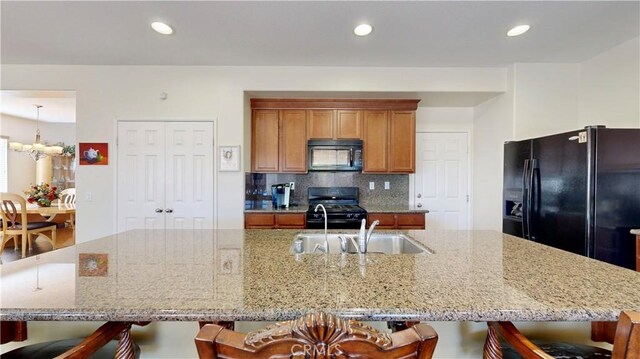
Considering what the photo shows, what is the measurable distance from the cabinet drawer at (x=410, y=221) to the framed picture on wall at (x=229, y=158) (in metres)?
2.07

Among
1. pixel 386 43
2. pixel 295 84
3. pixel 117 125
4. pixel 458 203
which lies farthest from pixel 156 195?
pixel 458 203

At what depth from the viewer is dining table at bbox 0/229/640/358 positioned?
834mm

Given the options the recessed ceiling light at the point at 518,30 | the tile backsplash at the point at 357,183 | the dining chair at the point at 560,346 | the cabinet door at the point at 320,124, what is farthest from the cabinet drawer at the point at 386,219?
the dining chair at the point at 560,346

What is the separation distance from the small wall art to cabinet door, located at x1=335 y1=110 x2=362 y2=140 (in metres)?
2.84

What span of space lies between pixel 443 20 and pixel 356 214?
2.12 metres

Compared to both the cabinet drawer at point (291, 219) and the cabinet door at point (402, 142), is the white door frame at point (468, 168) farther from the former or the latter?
the cabinet drawer at point (291, 219)

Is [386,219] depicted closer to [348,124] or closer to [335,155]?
[335,155]

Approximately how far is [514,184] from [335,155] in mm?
2023

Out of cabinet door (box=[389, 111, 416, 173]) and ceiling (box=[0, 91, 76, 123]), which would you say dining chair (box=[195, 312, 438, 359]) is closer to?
cabinet door (box=[389, 111, 416, 173])

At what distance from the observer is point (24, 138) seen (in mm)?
6926

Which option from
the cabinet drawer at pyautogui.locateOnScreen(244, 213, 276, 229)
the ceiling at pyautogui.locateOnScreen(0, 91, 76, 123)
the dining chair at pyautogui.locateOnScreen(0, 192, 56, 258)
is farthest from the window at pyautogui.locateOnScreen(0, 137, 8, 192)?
the cabinet drawer at pyautogui.locateOnScreen(244, 213, 276, 229)

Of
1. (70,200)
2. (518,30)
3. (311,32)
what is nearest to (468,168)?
(518,30)

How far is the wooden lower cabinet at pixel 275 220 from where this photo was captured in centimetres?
354

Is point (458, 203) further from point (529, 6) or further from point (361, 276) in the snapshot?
point (361, 276)
